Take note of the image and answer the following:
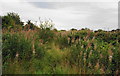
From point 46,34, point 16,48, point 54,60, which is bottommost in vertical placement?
point 54,60

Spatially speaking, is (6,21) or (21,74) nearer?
(21,74)

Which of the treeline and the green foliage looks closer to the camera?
the treeline

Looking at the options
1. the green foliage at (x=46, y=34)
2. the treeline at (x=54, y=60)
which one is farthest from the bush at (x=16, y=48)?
the green foliage at (x=46, y=34)

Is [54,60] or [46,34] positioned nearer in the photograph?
[54,60]

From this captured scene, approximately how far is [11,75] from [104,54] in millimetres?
2852

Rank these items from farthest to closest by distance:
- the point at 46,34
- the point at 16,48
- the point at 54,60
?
the point at 46,34 < the point at 54,60 < the point at 16,48

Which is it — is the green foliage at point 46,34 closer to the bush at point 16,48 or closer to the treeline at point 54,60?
the treeline at point 54,60

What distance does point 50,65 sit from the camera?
6398 mm

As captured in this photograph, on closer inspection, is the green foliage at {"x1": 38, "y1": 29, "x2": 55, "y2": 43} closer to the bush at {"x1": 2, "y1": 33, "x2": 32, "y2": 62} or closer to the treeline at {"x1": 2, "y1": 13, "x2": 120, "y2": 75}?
the treeline at {"x1": 2, "y1": 13, "x2": 120, "y2": 75}

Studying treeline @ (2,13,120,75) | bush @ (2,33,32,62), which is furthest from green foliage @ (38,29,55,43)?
bush @ (2,33,32,62)

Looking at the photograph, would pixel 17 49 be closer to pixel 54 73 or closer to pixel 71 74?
pixel 54 73

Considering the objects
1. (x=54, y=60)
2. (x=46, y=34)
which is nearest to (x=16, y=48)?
(x=54, y=60)

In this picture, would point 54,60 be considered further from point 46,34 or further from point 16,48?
point 46,34

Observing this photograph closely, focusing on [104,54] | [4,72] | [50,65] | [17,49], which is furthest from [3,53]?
[104,54]
